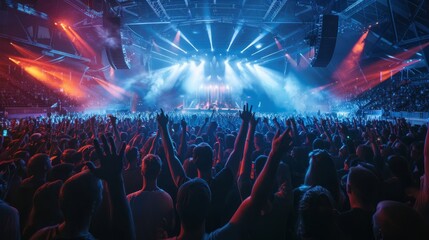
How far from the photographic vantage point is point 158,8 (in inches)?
591

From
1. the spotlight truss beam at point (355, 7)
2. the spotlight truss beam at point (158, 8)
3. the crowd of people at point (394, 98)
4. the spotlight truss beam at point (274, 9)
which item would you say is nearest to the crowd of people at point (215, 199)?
the spotlight truss beam at point (274, 9)

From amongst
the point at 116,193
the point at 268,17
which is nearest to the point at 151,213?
the point at 116,193

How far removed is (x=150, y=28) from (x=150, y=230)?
1920 cm

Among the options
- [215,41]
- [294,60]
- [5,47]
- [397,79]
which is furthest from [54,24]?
[397,79]

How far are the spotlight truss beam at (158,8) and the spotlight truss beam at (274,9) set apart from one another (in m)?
6.10

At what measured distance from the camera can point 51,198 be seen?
227cm

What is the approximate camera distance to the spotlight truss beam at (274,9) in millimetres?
13332

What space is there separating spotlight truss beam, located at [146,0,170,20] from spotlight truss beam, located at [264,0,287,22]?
6.10 metres

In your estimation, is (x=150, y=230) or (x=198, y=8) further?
(x=198, y=8)

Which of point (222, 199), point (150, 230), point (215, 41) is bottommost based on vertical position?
point (150, 230)

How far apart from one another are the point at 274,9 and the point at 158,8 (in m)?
6.76

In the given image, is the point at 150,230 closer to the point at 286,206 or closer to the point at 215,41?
the point at 286,206

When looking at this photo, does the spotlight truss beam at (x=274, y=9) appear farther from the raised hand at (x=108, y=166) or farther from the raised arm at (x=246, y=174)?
the raised hand at (x=108, y=166)

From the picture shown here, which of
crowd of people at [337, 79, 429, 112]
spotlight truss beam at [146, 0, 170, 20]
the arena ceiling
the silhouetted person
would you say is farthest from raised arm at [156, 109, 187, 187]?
crowd of people at [337, 79, 429, 112]
